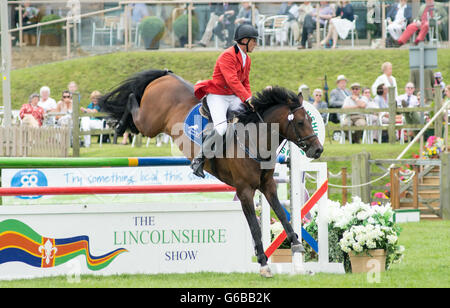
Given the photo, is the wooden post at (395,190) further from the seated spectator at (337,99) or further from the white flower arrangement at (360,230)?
the white flower arrangement at (360,230)

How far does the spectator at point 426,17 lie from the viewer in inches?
851

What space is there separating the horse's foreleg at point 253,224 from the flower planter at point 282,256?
30.2 inches

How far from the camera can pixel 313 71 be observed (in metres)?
23.2

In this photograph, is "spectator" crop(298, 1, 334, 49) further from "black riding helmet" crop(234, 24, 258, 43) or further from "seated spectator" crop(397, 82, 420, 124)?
"black riding helmet" crop(234, 24, 258, 43)

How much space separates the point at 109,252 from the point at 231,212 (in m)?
1.29

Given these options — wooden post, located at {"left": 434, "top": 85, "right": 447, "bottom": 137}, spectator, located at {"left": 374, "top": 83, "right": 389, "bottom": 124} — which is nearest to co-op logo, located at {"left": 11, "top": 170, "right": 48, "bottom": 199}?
wooden post, located at {"left": 434, "top": 85, "right": 447, "bottom": 137}

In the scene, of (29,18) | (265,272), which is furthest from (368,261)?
(29,18)

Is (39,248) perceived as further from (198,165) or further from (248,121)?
(248,121)

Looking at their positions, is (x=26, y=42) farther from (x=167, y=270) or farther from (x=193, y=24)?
(x=167, y=270)

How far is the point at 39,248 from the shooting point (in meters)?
7.56

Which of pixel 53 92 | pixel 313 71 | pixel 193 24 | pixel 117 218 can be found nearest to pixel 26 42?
pixel 53 92

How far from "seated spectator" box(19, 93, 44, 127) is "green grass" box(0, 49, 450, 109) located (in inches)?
203

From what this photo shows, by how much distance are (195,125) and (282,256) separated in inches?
65.4

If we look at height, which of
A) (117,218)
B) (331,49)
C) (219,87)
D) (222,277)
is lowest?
(222,277)
